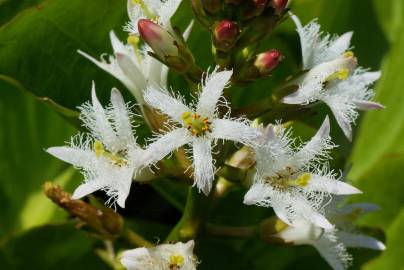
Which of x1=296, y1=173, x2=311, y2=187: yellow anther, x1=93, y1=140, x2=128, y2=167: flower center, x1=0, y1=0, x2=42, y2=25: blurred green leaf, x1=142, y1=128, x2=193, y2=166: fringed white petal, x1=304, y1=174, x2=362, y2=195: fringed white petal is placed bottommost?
x1=304, y1=174, x2=362, y2=195: fringed white petal

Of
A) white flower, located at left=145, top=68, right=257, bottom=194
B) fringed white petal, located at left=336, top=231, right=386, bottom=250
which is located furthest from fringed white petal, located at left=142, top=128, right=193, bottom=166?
fringed white petal, located at left=336, top=231, right=386, bottom=250

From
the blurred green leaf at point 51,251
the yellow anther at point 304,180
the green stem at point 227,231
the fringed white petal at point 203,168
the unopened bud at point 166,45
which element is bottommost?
the blurred green leaf at point 51,251

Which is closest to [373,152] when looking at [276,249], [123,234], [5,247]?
[276,249]

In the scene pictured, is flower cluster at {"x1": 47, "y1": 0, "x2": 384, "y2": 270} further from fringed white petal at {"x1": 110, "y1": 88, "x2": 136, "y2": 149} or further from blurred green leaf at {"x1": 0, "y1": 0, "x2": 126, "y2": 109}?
blurred green leaf at {"x1": 0, "y1": 0, "x2": 126, "y2": 109}

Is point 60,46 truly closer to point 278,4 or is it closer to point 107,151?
point 107,151

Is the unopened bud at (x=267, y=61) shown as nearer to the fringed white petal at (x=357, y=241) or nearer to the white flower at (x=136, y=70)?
the white flower at (x=136, y=70)

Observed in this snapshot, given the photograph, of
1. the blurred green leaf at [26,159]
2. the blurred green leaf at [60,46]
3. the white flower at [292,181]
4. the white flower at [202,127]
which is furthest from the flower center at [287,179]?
the blurred green leaf at [26,159]

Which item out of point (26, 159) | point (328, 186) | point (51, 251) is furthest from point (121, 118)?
point (26, 159)
